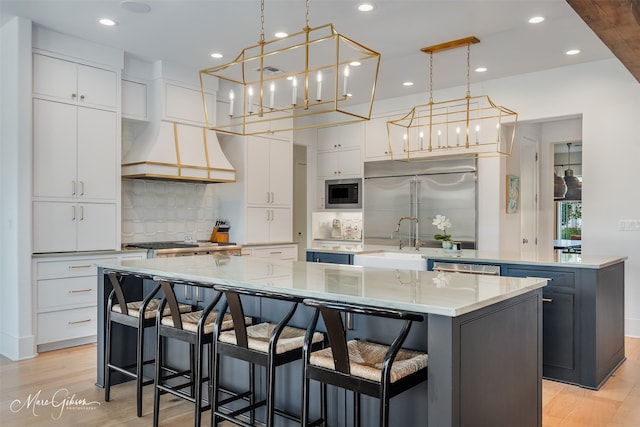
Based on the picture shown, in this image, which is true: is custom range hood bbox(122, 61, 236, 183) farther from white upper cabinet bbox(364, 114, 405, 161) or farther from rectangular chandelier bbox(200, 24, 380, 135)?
white upper cabinet bbox(364, 114, 405, 161)

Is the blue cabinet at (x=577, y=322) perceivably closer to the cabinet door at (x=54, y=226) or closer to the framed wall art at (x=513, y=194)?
the framed wall art at (x=513, y=194)

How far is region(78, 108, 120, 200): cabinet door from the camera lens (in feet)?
14.8

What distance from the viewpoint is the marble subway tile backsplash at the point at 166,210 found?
529 centimetres

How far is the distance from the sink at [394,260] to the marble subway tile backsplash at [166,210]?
2.16 meters

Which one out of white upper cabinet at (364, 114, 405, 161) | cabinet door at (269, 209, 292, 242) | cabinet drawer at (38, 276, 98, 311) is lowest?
cabinet drawer at (38, 276, 98, 311)

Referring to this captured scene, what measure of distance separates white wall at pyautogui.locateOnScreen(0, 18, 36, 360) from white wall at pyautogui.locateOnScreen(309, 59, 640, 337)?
4938 millimetres

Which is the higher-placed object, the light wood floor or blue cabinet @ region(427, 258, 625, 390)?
blue cabinet @ region(427, 258, 625, 390)

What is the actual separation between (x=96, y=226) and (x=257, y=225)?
2041 mm

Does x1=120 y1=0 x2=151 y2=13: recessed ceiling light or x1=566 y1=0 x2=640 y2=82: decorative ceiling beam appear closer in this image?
x1=566 y1=0 x2=640 y2=82: decorative ceiling beam

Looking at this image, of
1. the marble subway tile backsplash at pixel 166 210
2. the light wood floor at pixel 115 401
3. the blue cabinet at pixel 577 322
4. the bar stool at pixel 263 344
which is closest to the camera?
the bar stool at pixel 263 344

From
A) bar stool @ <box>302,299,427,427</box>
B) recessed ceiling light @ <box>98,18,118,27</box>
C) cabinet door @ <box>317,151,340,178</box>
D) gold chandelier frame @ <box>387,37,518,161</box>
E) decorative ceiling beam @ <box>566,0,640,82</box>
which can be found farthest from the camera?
cabinet door @ <box>317,151,340,178</box>

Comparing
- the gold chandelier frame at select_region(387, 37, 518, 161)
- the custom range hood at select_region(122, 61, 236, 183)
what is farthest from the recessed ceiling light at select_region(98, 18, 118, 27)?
the gold chandelier frame at select_region(387, 37, 518, 161)

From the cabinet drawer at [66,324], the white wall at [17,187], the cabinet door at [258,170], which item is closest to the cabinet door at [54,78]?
the white wall at [17,187]

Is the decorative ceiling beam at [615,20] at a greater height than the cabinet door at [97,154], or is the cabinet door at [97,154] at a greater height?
the decorative ceiling beam at [615,20]
